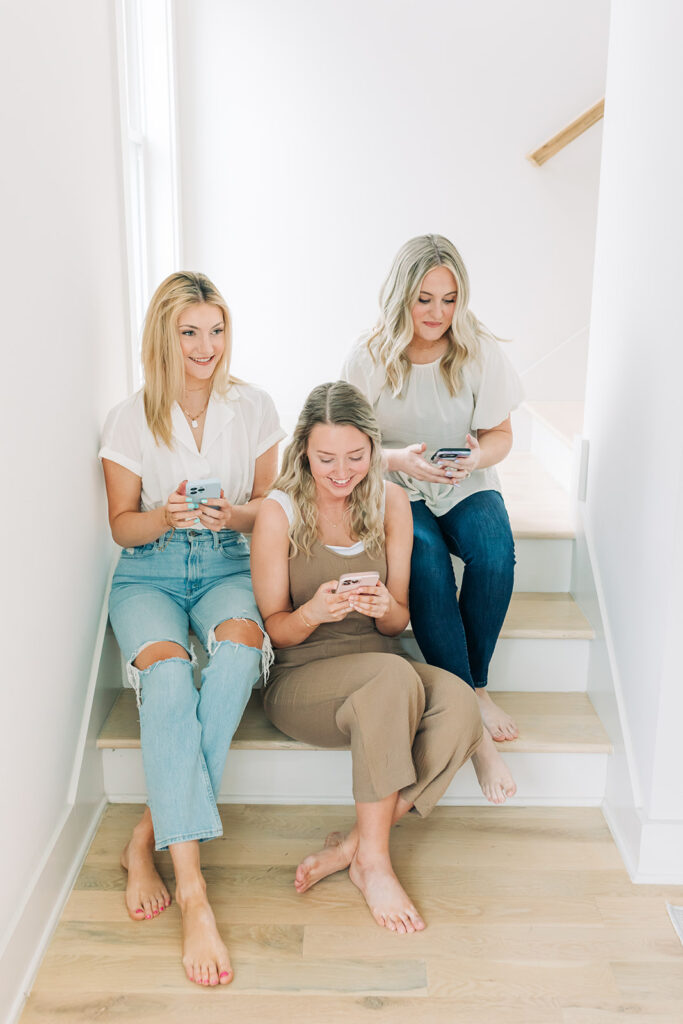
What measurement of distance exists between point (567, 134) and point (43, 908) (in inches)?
133

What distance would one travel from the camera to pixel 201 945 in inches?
64.0

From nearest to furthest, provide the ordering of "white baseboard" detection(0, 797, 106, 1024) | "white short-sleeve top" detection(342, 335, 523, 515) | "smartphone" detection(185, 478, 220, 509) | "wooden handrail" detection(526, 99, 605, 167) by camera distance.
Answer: "white baseboard" detection(0, 797, 106, 1024) < "smartphone" detection(185, 478, 220, 509) < "white short-sleeve top" detection(342, 335, 523, 515) < "wooden handrail" detection(526, 99, 605, 167)

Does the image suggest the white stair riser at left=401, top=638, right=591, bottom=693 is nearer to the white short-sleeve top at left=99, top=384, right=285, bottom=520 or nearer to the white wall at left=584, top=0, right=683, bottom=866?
the white wall at left=584, top=0, right=683, bottom=866

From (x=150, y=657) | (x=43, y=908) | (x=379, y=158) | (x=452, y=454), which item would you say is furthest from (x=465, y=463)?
(x=379, y=158)

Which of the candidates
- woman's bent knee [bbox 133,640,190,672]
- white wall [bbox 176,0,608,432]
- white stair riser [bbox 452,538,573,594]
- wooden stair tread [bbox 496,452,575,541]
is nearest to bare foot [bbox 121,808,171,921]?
woman's bent knee [bbox 133,640,190,672]

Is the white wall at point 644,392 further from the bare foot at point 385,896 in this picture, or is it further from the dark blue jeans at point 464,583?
the bare foot at point 385,896

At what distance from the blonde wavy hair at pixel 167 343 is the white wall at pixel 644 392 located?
3.12 feet

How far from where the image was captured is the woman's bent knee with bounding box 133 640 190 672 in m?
1.81

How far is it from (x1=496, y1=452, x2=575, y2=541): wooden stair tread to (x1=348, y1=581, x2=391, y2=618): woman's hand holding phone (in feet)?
2.45

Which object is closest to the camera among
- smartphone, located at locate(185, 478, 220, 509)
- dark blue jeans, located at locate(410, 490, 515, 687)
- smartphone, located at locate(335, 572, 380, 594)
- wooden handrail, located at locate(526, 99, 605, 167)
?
smartphone, located at locate(335, 572, 380, 594)

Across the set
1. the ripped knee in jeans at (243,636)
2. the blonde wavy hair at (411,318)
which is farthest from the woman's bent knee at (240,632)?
the blonde wavy hair at (411,318)

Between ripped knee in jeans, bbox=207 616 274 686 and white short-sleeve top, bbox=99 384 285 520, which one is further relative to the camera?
white short-sleeve top, bbox=99 384 285 520

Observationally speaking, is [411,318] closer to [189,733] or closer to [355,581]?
[355,581]

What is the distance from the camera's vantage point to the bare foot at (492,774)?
1.96 m
